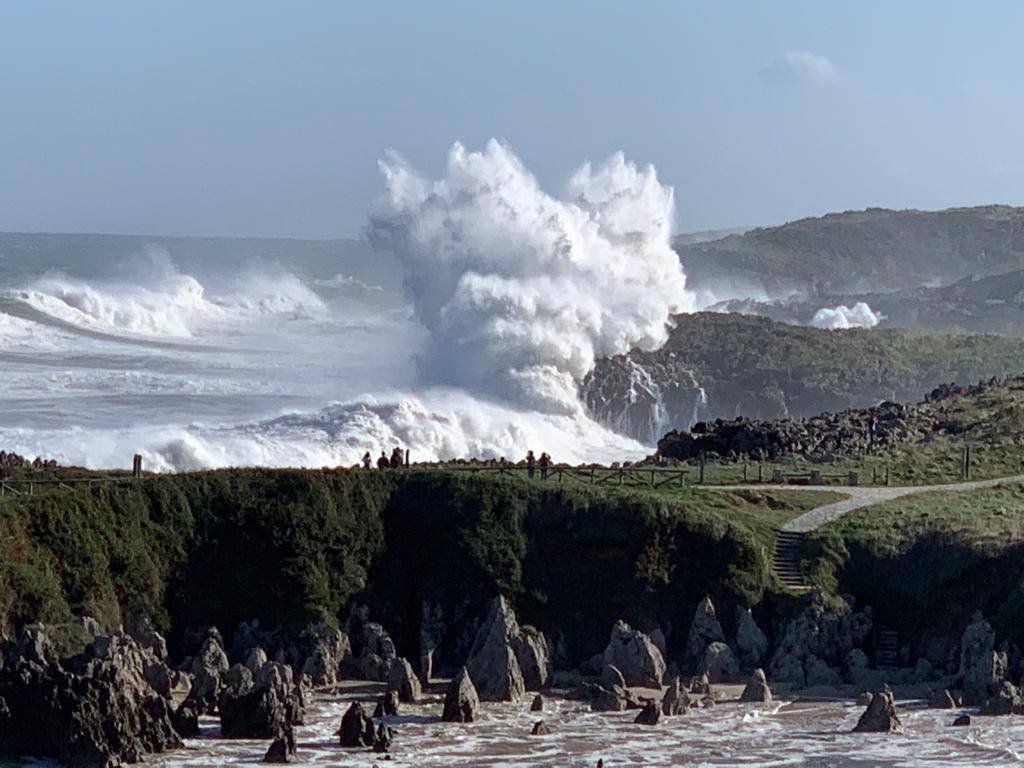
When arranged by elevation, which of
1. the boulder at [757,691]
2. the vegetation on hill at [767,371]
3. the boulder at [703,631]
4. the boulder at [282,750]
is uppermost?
the vegetation on hill at [767,371]

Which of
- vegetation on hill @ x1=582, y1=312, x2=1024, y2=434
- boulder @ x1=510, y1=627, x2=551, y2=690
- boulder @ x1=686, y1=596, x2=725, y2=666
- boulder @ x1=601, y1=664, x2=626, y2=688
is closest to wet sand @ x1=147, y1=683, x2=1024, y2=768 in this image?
boulder @ x1=601, y1=664, x2=626, y2=688

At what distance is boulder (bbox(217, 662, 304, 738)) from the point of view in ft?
142

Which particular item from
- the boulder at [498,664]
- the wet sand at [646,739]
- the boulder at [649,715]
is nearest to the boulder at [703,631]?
the wet sand at [646,739]

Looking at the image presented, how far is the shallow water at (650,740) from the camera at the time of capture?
41719mm

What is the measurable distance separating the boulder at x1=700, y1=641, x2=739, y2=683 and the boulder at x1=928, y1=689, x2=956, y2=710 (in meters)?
4.28

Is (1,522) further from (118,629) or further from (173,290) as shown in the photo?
(173,290)

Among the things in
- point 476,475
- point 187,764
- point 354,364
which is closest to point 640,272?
point 354,364

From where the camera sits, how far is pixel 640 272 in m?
107

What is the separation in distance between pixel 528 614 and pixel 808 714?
7.59 m

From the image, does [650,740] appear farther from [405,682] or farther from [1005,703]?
[1005,703]

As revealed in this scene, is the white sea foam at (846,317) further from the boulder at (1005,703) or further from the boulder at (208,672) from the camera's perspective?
the boulder at (208,672)

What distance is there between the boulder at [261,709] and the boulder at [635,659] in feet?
25.3

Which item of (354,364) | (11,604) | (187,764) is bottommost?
(187,764)

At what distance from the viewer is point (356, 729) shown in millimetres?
42781
